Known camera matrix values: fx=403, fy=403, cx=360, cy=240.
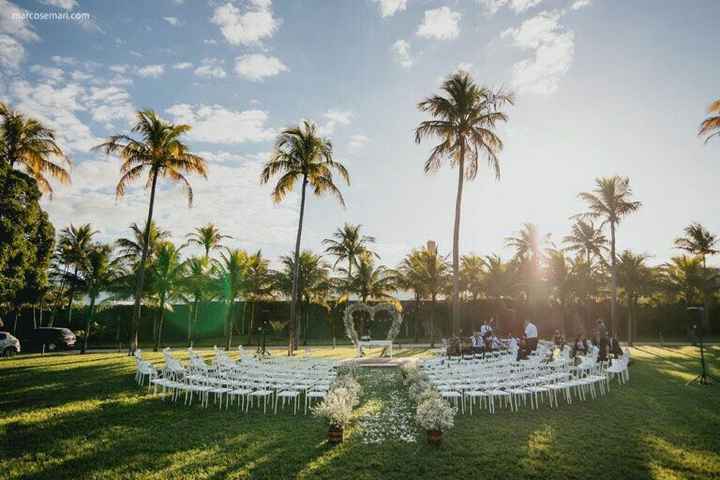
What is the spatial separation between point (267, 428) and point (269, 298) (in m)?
27.4

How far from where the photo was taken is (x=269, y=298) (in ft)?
116

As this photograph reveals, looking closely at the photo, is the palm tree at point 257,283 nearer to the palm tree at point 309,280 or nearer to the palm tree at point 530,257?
the palm tree at point 309,280

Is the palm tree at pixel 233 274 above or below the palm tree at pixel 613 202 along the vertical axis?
below

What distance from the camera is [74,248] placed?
31.2 metres

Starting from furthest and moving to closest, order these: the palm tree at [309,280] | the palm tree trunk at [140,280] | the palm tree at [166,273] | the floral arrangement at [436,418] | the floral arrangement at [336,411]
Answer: the palm tree at [309,280]
the palm tree at [166,273]
the palm tree trunk at [140,280]
the floral arrangement at [336,411]
the floral arrangement at [436,418]

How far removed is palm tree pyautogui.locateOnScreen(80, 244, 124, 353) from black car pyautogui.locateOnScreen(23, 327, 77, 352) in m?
1.32

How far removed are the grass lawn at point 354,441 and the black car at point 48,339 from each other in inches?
765

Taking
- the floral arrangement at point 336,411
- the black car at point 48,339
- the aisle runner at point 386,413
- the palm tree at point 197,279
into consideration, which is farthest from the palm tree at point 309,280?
the floral arrangement at point 336,411

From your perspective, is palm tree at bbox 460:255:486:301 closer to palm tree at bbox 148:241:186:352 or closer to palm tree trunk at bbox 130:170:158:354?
palm tree at bbox 148:241:186:352

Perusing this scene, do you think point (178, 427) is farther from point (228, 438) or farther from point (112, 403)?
point (112, 403)

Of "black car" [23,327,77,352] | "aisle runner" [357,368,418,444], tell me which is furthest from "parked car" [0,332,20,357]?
"aisle runner" [357,368,418,444]

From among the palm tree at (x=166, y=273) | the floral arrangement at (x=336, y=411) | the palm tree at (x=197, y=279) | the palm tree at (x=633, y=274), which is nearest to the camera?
the floral arrangement at (x=336, y=411)

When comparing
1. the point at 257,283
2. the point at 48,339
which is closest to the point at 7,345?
the point at 48,339

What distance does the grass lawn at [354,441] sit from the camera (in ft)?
20.9
